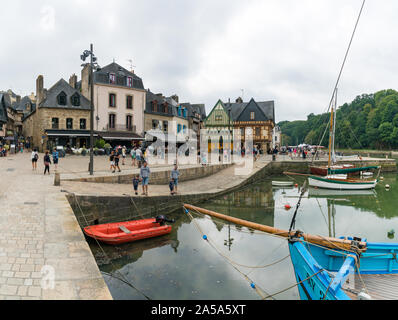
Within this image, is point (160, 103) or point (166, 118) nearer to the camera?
point (160, 103)

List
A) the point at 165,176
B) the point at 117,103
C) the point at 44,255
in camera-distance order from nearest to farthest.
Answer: the point at 44,255, the point at 165,176, the point at 117,103

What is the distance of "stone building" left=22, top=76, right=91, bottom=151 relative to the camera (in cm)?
2808

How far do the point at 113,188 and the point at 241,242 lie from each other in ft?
21.1

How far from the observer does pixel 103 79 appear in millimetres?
30672

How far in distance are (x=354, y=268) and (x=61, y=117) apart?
1188 inches

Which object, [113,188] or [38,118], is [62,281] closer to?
[113,188]

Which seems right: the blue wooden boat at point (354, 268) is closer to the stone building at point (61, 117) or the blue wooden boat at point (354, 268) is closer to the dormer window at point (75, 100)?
the stone building at point (61, 117)

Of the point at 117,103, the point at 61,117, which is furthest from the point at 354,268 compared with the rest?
the point at 117,103

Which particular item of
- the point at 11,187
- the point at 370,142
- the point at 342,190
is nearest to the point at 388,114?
the point at 370,142

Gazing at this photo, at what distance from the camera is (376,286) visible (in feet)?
17.2

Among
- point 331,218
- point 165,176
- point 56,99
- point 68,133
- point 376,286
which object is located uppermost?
point 56,99

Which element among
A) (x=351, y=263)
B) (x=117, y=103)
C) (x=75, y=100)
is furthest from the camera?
(x=117, y=103)

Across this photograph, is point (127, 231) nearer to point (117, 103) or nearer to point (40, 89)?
point (117, 103)

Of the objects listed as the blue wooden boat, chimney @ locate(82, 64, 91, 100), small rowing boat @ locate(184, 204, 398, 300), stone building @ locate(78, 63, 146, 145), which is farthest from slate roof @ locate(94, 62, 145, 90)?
the blue wooden boat
